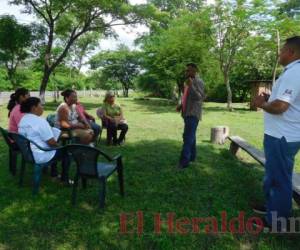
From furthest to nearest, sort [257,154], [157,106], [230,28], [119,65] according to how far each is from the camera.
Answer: [119,65], [157,106], [230,28], [257,154]

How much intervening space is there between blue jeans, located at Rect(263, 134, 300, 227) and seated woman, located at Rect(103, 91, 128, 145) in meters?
4.77

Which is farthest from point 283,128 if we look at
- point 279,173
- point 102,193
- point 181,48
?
point 181,48

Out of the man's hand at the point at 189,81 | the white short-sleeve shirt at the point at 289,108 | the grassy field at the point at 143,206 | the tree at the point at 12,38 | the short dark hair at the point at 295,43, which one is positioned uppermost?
the tree at the point at 12,38

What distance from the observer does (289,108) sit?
2.96 metres

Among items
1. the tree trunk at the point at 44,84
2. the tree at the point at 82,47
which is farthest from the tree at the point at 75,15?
the tree at the point at 82,47

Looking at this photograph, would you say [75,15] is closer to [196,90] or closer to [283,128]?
[196,90]

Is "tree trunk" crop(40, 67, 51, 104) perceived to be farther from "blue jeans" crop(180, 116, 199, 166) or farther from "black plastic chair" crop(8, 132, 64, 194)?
"black plastic chair" crop(8, 132, 64, 194)

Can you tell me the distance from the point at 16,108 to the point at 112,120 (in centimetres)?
269

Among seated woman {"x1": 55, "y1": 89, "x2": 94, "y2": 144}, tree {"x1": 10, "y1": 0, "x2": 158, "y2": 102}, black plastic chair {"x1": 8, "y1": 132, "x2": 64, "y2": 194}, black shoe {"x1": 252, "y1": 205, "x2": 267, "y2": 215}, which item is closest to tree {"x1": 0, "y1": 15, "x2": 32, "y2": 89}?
tree {"x1": 10, "y1": 0, "x2": 158, "y2": 102}

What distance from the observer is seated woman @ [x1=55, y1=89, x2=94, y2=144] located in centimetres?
585

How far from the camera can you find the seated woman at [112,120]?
757 cm

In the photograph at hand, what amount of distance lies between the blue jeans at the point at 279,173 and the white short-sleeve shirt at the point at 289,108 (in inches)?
2.6

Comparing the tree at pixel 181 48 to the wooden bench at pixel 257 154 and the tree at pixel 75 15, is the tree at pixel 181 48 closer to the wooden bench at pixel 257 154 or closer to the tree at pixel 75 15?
the tree at pixel 75 15

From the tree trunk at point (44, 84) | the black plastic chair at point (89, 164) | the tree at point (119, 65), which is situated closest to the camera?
the black plastic chair at point (89, 164)
